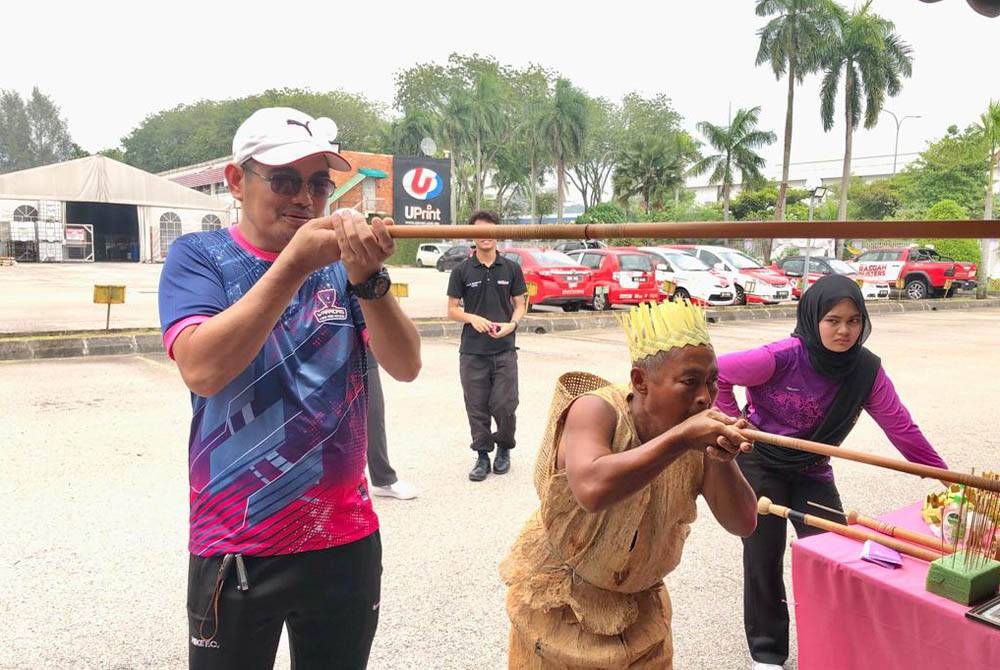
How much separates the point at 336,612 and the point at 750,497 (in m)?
0.99

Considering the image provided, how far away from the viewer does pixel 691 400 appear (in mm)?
1609

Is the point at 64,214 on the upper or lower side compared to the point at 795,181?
lower

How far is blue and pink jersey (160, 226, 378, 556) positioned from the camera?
1592 mm

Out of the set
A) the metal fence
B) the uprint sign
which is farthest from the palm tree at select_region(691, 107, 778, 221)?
the metal fence

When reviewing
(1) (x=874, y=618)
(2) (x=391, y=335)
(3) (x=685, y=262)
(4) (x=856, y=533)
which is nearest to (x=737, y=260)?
(3) (x=685, y=262)

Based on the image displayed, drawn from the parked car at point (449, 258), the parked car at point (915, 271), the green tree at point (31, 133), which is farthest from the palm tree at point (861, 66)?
the green tree at point (31, 133)

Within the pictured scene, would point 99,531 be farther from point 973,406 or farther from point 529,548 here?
point 973,406

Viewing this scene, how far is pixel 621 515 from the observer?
5.70 ft

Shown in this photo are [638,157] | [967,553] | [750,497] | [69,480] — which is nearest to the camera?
[750,497]

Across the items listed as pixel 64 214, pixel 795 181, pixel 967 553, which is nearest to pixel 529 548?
pixel 967 553

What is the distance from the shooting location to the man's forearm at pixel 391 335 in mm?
1666

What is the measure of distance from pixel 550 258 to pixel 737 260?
6.52 metres

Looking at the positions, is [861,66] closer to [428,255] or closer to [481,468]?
[428,255]

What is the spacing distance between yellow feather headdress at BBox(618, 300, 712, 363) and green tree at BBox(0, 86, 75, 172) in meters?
89.8
